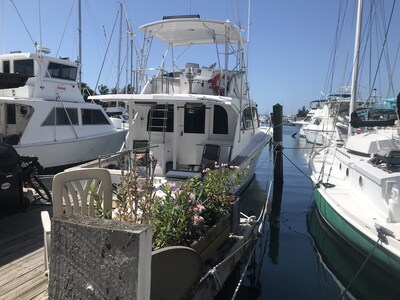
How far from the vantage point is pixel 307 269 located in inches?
271

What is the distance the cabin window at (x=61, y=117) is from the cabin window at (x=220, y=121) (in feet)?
21.4

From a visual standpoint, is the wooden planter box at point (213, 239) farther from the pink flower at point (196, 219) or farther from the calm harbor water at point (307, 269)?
the calm harbor water at point (307, 269)

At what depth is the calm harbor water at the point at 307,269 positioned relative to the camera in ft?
19.2

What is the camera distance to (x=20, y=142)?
1216cm

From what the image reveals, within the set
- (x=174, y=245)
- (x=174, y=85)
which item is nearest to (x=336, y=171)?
(x=174, y=85)

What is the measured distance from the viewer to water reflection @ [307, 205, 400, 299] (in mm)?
5723

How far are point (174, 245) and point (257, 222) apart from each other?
9.81 ft

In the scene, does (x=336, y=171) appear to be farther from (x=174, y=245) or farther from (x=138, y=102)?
(x=174, y=245)

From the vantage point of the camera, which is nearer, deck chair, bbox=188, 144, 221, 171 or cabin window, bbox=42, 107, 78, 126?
deck chair, bbox=188, 144, 221, 171

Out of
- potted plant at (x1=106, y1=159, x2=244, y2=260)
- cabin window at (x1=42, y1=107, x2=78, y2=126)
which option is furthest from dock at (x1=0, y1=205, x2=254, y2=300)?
cabin window at (x1=42, y1=107, x2=78, y2=126)

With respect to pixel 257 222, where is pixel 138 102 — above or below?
above

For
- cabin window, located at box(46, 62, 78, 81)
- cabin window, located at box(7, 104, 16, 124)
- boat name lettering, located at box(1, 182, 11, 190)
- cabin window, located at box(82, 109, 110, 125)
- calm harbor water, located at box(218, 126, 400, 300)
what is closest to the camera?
boat name lettering, located at box(1, 182, 11, 190)

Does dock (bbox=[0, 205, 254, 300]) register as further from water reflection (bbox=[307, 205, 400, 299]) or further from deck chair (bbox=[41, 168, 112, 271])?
water reflection (bbox=[307, 205, 400, 299])

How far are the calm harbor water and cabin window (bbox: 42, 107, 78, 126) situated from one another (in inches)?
305
